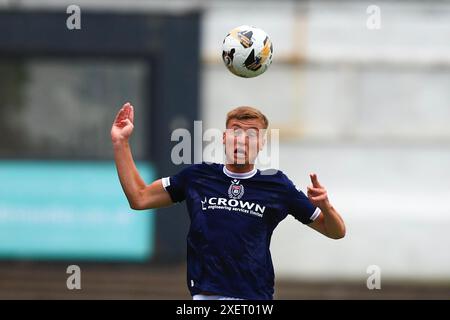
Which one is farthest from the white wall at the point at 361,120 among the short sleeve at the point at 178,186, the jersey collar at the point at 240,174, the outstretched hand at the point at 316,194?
the outstretched hand at the point at 316,194

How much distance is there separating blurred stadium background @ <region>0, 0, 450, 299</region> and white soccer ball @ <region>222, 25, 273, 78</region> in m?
9.41

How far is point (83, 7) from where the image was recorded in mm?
17812

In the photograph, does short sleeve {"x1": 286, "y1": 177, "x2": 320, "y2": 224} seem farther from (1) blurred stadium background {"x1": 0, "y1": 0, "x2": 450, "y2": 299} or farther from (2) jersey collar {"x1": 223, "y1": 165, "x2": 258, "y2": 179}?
(1) blurred stadium background {"x1": 0, "y1": 0, "x2": 450, "y2": 299}

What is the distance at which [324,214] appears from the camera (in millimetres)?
7219

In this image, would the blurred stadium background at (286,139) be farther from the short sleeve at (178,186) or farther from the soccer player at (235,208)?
the soccer player at (235,208)

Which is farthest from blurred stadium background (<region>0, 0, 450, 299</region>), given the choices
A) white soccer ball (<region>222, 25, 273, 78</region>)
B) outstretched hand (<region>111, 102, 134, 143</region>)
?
outstretched hand (<region>111, 102, 134, 143</region>)

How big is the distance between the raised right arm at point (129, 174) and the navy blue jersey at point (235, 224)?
0.79 ft

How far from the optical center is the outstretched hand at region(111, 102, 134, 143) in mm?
7266

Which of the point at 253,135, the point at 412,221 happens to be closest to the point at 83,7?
the point at 412,221

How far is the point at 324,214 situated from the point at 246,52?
5.24 feet

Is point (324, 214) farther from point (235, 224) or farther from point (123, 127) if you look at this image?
point (123, 127)

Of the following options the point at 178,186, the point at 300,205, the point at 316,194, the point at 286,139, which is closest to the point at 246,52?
the point at 178,186

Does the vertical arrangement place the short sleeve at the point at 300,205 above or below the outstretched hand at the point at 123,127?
below

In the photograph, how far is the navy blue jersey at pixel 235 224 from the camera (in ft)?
23.5
